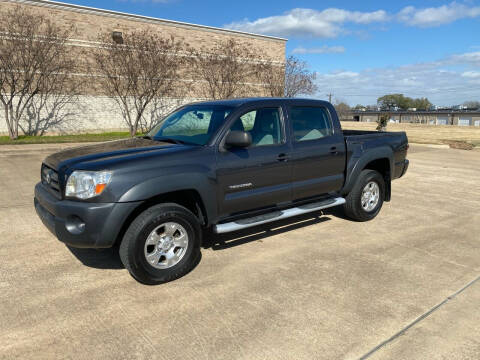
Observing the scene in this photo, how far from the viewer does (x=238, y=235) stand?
5.12 metres

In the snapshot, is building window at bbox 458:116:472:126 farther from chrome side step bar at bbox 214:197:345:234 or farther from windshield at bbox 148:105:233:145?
windshield at bbox 148:105:233:145

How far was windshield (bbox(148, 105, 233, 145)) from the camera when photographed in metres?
4.32

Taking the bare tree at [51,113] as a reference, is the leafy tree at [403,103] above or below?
above

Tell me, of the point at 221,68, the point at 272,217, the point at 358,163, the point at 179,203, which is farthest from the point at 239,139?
the point at 221,68

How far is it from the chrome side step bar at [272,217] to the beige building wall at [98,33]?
69.3ft

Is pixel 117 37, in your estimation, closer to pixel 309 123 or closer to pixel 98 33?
pixel 98 33

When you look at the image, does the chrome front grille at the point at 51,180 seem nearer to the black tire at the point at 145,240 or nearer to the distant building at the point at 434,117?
the black tire at the point at 145,240

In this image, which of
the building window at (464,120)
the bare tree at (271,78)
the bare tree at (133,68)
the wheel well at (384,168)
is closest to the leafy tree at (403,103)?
the building window at (464,120)

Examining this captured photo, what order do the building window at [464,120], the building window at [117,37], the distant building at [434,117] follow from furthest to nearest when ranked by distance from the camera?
the distant building at [434,117] < the building window at [464,120] < the building window at [117,37]

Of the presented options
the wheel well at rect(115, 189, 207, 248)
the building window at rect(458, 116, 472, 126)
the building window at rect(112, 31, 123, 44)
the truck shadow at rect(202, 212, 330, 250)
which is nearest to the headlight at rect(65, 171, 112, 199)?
the wheel well at rect(115, 189, 207, 248)

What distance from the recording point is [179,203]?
13.6 ft

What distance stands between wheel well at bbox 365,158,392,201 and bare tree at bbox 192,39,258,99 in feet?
72.5

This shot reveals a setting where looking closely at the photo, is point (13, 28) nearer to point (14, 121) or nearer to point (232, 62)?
point (14, 121)

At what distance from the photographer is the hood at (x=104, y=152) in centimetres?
379
